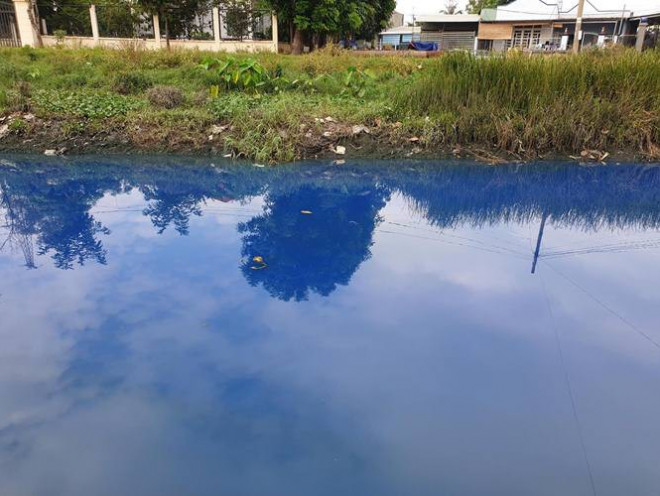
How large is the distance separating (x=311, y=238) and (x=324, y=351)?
1.90 m

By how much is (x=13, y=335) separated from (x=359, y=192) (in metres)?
4.10

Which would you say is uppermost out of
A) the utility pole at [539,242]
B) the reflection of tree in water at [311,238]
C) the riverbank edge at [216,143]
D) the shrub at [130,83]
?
the shrub at [130,83]

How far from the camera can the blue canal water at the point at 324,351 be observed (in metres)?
2.27

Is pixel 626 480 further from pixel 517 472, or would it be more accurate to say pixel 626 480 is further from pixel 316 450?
pixel 316 450

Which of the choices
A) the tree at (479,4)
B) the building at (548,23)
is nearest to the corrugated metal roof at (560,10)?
the building at (548,23)

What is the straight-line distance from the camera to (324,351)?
3.07 m

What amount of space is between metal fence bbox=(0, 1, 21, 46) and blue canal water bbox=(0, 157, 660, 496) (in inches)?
472

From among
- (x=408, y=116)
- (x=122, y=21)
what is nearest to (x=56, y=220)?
(x=408, y=116)

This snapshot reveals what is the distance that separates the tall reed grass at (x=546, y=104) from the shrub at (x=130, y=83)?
4466mm

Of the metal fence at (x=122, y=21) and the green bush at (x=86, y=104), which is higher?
the metal fence at (x=122, y=21)

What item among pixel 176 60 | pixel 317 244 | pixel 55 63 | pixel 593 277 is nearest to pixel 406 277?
pixel 317 244

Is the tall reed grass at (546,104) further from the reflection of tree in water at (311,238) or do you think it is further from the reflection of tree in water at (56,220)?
the reflection of tree in water at (56,220)

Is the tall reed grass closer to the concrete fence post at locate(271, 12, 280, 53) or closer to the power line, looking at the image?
the power line

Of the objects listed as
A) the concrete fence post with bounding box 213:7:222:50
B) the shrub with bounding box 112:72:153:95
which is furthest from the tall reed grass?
the concrete fence post with bounding box 213:7:222:50
